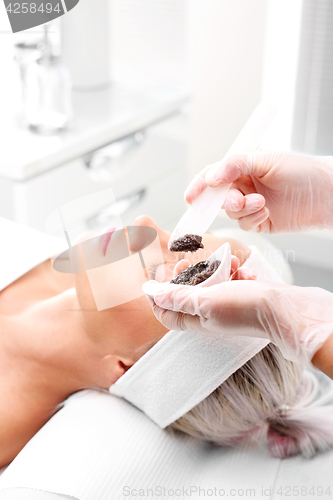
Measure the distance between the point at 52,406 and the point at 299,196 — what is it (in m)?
0.70

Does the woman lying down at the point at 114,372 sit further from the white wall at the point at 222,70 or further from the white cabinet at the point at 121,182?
the white wall at the point at 222,70

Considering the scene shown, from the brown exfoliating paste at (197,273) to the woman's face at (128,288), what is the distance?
7 centimetres

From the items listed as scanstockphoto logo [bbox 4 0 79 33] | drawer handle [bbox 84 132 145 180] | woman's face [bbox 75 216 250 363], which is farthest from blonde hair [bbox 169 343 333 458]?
drawer handle [bbox 84 132 145 180]

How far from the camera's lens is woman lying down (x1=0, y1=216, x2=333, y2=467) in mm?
921

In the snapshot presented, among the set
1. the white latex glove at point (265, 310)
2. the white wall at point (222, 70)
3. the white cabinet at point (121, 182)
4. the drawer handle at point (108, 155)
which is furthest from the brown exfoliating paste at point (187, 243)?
the white wall at point (222, 70)

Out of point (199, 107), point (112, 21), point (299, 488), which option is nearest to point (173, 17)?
point (112, 21)

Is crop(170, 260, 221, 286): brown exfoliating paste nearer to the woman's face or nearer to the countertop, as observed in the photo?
the woman's face

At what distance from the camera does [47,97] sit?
175 cm

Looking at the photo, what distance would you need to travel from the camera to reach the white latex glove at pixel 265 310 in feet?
2.28

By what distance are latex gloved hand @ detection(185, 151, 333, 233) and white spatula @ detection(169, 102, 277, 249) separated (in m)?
0.03

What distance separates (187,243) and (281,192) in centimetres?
30

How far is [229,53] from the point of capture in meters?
2.24

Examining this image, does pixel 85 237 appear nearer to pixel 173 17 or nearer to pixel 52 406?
pixel 52 406

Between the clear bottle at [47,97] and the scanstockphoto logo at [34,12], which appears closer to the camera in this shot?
the scanstockphoto logo at [34,12]
